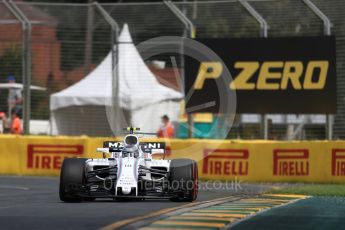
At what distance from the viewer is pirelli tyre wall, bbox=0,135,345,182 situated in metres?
20.8

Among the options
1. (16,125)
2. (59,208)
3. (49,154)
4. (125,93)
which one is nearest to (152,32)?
(125,93)

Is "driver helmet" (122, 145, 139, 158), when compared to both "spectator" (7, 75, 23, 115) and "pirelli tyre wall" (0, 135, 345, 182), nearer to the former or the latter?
"pirelli tyre wall" (0, 135, 345, 182)

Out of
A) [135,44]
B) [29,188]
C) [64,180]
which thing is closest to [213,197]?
[64,180]

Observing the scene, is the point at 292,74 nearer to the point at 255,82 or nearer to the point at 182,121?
the point at 255,82

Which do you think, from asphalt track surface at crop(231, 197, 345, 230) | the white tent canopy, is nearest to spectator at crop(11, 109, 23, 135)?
the white tent canopy

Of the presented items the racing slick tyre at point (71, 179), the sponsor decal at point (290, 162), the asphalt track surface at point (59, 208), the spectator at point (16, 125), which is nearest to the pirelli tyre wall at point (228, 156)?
the sponsor decal at point (290, 162)

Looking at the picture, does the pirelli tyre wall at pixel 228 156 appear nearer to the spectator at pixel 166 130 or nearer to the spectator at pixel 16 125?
the spectator at pixel 166 130

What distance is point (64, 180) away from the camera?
13805 millimetres

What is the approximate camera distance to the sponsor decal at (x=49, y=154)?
76.3 feet

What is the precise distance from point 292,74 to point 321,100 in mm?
1057

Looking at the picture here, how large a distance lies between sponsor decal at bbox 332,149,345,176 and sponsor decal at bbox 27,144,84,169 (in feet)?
21.8

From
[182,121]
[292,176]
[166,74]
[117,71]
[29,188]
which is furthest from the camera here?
[182,121]

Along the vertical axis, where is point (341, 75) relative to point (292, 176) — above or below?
above

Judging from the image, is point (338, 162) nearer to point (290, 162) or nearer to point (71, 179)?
point (290, 162)
